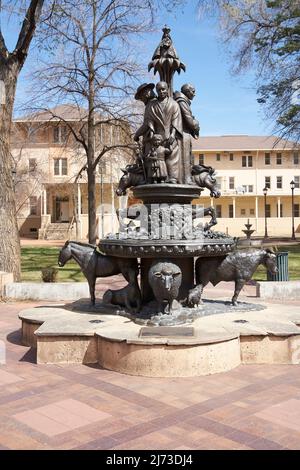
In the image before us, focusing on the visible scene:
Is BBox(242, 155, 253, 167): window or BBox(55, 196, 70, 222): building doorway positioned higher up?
BBox(242, 155, 253, 167): window

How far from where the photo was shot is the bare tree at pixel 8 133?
44.6 ft

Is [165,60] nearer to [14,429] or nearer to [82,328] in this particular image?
[82,328]

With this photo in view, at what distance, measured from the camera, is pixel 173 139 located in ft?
26.1

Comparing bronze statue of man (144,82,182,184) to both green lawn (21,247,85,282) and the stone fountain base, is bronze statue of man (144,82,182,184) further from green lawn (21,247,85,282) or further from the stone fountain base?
green lawn (21,247,85,282)

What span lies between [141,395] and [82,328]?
1706mm

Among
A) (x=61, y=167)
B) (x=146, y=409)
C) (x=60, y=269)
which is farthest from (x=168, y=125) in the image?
(x=61, y=167)

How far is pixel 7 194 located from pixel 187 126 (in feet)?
23.4

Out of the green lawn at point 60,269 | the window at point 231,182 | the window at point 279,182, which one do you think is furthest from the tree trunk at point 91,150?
→ the window at point 279,182

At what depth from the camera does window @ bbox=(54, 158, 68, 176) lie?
4544cm

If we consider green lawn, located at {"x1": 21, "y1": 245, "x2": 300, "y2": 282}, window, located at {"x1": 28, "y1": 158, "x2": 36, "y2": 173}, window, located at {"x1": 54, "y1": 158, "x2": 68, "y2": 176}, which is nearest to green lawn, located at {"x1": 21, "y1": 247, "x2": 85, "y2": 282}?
green lawn, located at {"x1": 21, "y1": 245, "x2": 300, "y2": 282}

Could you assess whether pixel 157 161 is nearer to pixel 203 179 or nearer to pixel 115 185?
pixel 203 179

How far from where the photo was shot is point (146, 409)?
16.3 feet

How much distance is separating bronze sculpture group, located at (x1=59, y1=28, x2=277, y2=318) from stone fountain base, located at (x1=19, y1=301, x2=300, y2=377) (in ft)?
2.11

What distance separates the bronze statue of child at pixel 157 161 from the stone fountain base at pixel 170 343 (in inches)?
88.3
